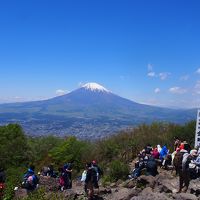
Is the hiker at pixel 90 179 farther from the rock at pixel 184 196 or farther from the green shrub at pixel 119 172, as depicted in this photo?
the green shrub at pixel 119 172

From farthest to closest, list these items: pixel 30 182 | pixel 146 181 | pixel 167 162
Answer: pixel 167 162 → pixel 146 181 → pixel 30 182

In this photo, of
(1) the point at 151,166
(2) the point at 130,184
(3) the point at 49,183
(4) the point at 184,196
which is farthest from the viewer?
(3) the point at 49,183

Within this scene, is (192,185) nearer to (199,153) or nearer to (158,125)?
(199,153)

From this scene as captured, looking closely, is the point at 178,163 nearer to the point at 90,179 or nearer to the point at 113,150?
the point at 90,179

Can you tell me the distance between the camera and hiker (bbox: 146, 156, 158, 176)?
21.6 m

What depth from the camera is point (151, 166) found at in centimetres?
2162

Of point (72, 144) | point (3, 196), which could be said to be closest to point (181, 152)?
point (3, 196)

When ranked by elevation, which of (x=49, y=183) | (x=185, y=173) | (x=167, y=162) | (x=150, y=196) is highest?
(x=185, y=173)

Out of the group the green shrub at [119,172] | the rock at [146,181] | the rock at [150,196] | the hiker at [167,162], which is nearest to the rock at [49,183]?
the green shrub at [119,172]

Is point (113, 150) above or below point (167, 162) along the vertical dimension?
below

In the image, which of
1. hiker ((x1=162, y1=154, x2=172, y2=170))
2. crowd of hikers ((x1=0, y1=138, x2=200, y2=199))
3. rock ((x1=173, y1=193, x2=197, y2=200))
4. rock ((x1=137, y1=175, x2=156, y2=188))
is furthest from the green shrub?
rock ((x1=173, y1=193, x2=197, y2=200))

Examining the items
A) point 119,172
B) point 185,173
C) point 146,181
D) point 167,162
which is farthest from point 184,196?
point 119,172

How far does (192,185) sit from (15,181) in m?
11.9

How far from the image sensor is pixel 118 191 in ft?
63.8
